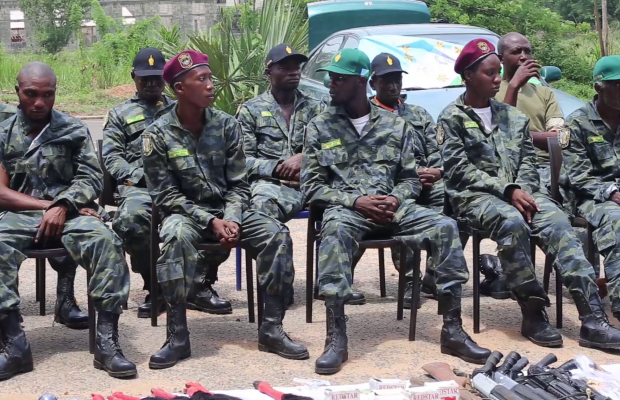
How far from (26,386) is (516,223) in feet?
9.52

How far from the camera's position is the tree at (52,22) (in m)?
36.2

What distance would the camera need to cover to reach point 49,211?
17.7ft

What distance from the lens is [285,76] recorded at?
6.96 metres

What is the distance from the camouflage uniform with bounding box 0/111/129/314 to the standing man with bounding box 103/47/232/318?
49 cm

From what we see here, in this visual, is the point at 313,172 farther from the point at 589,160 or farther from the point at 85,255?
the point at 589,160

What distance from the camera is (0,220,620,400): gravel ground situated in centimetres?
505

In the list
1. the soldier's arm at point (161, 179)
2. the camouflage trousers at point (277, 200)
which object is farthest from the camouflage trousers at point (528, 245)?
the soldier's arm at point (161, 179)

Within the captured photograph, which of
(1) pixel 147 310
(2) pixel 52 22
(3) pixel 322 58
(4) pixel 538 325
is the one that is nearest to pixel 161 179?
(1) pixel 147 310

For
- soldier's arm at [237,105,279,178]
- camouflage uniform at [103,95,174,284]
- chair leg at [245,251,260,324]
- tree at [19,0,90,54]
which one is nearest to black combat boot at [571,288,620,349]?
chair leg at [245,251,260,324]

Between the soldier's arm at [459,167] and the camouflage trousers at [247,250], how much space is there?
124 cm

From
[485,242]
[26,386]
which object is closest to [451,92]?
[485,242]

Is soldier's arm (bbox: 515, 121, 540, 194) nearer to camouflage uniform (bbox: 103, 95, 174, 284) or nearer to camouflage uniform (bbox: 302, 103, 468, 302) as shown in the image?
camouflage uniform (bbox: 302, 103, 468, 302)

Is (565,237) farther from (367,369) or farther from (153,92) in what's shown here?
(153,92)

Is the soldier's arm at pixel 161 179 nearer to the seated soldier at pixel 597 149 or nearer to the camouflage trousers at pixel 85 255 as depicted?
the camouflage trousers at pixel 85 255
